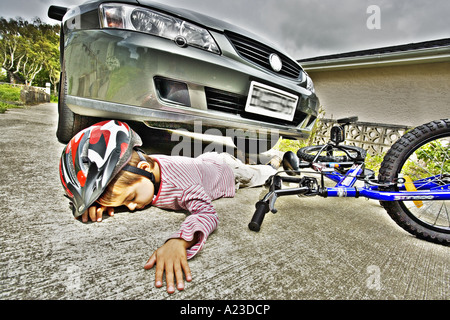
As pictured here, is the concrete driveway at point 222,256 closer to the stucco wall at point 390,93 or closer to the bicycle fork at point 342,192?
the bicycle fork at point 342,192

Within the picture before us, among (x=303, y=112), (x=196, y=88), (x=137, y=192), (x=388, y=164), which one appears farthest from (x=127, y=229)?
(x=303, y=112)

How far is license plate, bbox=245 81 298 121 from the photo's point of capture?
166cm

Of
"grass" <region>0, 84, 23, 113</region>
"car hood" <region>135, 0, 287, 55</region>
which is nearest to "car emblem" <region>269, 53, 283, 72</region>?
"car hood" <region>135, 0, 287, 55</region>

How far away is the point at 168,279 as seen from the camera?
735 millimetres

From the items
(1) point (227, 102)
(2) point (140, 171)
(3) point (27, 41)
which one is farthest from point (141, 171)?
(3) point (27, 41)

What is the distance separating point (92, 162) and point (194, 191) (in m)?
0.54

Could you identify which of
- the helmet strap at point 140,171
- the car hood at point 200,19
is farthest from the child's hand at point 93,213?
the car hood at point 200,19

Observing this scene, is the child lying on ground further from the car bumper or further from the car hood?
the car hood

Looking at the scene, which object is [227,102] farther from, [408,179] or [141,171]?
[408,179]

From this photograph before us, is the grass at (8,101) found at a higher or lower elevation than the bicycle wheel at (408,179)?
higher

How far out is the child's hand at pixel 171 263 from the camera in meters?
0.73

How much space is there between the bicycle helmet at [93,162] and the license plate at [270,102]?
92cm

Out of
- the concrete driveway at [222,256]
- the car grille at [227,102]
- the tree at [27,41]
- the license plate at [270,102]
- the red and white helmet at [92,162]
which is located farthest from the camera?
the tree at [27,41]

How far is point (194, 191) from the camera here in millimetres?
1241
